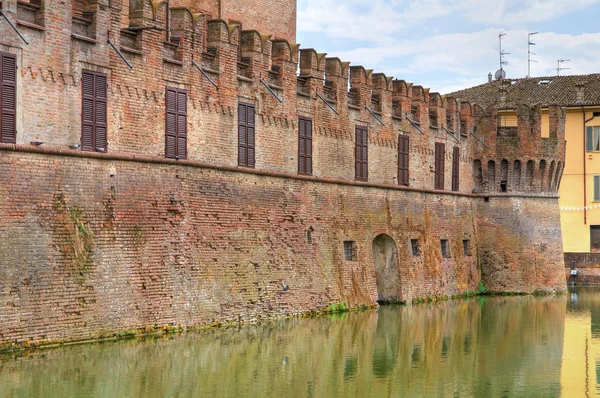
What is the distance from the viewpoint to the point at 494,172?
37.5m

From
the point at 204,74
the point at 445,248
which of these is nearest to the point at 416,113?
the point at 445,248

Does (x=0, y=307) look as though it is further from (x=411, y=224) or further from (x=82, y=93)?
(x=411, y=224)

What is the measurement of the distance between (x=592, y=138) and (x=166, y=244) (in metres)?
28.1

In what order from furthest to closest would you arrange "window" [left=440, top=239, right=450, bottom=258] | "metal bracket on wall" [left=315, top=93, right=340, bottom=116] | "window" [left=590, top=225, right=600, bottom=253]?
"window" [left=590, top=225, right=600, bottom=253], "window" [left=440, top=239, right=450, bottom=258], "metal bracket on wall" [left=315, top=93, right=340, bottom=116]

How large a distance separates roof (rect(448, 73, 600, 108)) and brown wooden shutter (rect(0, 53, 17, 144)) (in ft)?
93.8

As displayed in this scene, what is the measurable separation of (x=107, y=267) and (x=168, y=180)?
2.80 meters

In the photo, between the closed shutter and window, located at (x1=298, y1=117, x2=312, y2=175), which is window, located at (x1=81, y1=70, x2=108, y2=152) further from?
the closed shutter

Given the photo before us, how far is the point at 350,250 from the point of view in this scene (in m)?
29.4

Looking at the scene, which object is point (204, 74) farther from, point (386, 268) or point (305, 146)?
point (386, 268)

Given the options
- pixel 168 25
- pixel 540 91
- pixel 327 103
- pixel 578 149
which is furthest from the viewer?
pixel 540 91

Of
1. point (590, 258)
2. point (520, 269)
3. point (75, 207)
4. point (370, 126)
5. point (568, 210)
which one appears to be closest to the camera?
point (75, 207)

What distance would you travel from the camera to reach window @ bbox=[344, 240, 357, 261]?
29.3 m

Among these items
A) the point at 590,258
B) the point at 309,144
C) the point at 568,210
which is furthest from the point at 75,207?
the point at 568,210

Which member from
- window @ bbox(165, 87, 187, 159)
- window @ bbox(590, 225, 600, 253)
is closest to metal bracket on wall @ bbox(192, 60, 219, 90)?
window @ bbox(165, 87, 187, 159)
